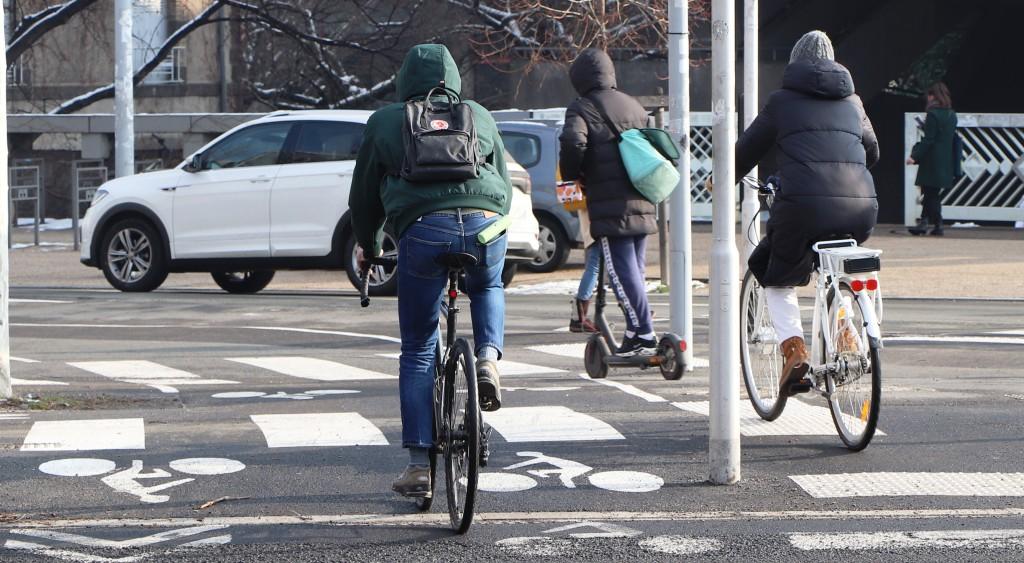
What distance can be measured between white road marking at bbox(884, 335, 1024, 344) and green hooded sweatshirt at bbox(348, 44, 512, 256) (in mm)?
6639

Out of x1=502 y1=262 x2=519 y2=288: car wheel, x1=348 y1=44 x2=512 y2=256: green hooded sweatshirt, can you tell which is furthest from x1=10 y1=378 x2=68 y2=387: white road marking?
x1=502 y1=262 x2=519 y2=288: car wheel

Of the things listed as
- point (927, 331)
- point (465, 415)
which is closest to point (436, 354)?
point (465, 415)

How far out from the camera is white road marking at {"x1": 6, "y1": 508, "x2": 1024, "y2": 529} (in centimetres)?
607

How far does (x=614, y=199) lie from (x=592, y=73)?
29.4 inches

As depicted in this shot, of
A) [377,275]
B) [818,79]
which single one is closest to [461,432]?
[818,79]

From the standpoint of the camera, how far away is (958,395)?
9.32 m

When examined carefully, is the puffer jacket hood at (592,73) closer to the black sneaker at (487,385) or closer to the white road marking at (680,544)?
the black sneaker at (487,385)

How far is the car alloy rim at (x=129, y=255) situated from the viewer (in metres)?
16.9

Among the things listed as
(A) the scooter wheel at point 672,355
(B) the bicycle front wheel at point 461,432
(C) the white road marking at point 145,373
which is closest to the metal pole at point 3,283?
(C) the white road marking at point 145,373

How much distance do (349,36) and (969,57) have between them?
1242 centimetres

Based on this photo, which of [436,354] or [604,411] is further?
[604,411]

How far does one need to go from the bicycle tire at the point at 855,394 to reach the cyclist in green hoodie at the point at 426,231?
1770 millimetres

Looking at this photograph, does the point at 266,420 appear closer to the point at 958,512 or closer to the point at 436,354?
the point at 436,354

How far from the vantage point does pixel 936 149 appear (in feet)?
74.3
